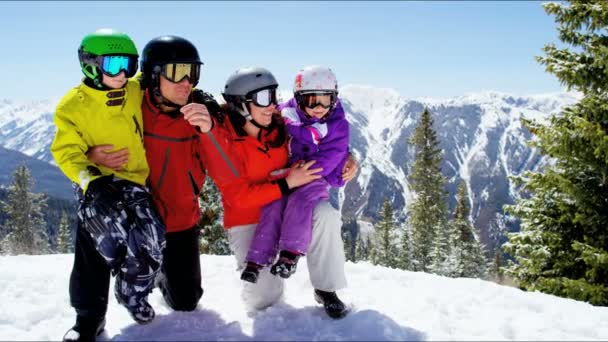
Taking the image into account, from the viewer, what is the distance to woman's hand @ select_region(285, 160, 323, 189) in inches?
190

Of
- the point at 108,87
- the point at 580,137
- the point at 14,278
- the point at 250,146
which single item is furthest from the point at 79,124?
the point at 580,137

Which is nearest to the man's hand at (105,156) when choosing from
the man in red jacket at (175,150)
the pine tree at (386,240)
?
the man in red jacket at (175,150)

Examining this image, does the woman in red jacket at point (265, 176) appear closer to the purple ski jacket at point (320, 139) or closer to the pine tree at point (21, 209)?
the purple ski jacket at point (320, 139)

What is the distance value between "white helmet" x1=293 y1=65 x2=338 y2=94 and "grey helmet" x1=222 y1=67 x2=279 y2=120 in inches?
13.9

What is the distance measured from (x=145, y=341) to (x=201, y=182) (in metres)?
1.82

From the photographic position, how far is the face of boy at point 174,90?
15.9ft

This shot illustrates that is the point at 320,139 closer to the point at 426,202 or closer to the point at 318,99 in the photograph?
the point at 318,99

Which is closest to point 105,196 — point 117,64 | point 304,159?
point 117,64

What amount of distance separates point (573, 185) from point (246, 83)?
27.9 feet

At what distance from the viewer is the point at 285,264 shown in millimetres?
4527

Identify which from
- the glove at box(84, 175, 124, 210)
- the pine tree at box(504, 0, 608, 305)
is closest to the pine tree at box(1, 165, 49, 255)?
the pine tree at box(504, 0, 608, 305)

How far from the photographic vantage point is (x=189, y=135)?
5.04m

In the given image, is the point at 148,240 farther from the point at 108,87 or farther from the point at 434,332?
the point at 434,332

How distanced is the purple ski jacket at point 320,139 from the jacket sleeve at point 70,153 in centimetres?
213
